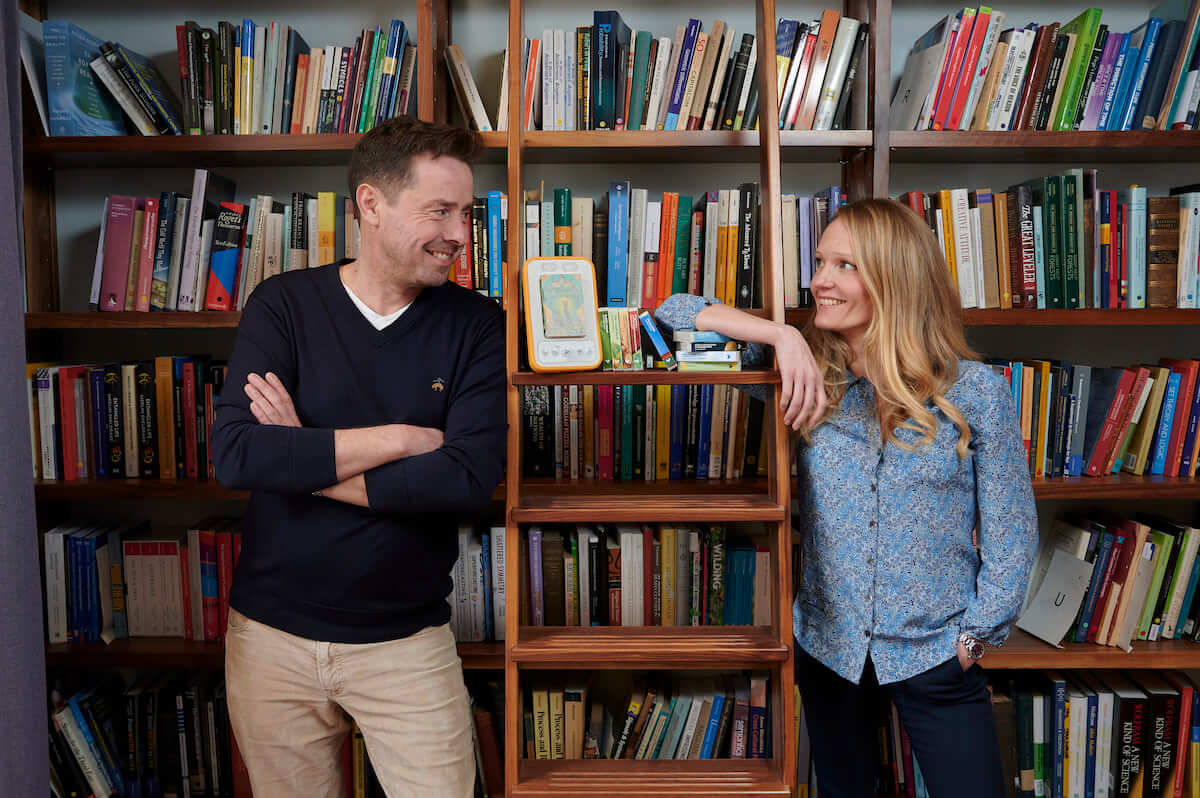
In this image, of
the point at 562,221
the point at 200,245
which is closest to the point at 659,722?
the point at 562,221

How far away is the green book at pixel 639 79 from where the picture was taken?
2.01 metres

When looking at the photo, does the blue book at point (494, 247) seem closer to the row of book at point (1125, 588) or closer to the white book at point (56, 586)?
the white book at point (56, 586)

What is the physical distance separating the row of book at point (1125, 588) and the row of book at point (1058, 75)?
39.1 inches

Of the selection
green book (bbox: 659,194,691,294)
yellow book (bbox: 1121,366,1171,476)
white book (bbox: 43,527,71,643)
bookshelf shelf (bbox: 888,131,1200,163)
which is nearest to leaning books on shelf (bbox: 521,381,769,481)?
green book (bbox: 659,194,691,294)

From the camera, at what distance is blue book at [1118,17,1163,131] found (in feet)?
6.52

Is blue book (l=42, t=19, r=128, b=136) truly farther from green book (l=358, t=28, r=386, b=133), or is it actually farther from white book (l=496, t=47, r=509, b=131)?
white book (l=496, t=47, r=509, b=131)

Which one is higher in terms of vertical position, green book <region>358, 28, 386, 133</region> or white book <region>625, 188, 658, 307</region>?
green book <region>358, 28, 386, 133</region>

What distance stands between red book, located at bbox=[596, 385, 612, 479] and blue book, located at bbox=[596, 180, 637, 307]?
0.22 m

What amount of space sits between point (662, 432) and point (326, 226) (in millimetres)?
956

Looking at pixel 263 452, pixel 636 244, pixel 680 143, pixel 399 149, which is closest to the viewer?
pixel 263 452

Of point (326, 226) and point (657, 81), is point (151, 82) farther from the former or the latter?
point (657, 81)

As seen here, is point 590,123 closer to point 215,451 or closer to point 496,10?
point 496,10

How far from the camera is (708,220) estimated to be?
6.72 ft

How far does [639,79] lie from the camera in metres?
2.03
